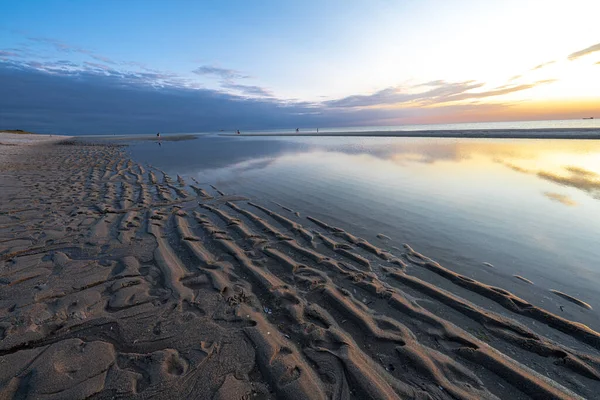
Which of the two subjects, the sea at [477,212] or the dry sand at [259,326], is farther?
the sea at [477,212]

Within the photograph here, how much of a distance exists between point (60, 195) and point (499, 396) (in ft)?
47.7

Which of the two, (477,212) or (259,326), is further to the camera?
(477,212)

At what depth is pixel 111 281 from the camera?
4629mm

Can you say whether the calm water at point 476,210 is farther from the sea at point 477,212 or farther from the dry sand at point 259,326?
the dry sand at point 259,326

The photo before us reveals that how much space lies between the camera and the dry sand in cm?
278

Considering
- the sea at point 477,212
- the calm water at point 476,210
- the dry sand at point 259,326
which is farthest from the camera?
the calm water at point 476,210

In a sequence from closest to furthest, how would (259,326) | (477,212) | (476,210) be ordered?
(259,326), (477,212), (476,210)

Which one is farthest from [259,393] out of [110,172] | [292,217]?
[110,172]

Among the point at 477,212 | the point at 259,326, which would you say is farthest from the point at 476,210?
the point at 259,326

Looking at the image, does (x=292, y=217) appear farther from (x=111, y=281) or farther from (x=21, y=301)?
(x=21, y=301)

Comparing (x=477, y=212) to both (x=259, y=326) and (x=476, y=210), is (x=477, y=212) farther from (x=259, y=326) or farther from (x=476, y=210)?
(x=259, y=326)

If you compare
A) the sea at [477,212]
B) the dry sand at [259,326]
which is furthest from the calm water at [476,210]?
the dry sand at [259,326]

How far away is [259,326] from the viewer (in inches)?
142

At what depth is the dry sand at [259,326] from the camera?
2777 mm
